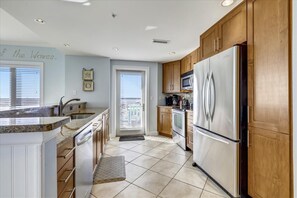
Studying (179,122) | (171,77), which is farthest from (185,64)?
(179,122)

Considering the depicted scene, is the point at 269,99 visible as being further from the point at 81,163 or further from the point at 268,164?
the point at 81,163

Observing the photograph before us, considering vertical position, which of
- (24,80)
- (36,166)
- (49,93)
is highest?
(24,80)

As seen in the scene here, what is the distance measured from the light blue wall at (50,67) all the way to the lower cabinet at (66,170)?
11.6 feet

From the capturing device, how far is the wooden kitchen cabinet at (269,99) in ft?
4.25

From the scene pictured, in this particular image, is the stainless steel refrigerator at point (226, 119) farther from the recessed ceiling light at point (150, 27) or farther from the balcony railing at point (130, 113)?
the balcony railing at point (130, 113)

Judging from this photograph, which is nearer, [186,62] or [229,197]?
[229,197]

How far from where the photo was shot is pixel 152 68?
4945 mm

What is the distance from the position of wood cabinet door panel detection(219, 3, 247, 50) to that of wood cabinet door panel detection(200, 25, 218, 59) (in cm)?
13

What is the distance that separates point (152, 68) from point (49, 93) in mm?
2967

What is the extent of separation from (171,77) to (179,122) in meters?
1.57

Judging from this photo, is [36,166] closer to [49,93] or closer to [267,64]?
[267,64]

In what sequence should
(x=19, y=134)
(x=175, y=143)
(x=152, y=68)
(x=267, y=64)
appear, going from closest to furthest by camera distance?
(x=19, y=134) < (x=267, y=64) < (x=175, y=143) < (x=152, y=68)

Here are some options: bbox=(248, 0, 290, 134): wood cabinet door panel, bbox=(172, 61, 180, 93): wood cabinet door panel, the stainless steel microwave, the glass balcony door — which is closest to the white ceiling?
bbox=(248, 0, 290, 134): wood cabinet door panel

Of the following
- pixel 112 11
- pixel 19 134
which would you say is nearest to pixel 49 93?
pixel 112 11
